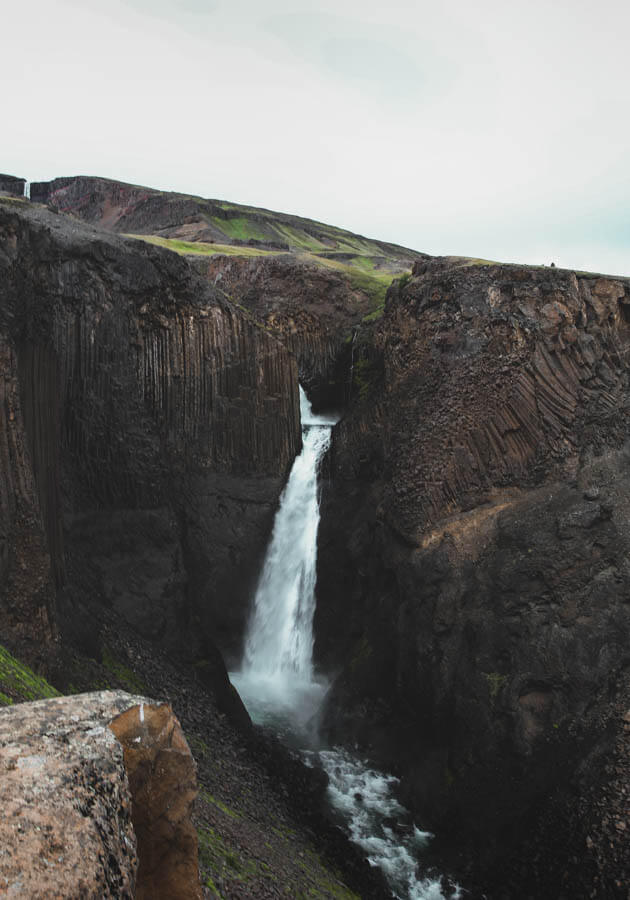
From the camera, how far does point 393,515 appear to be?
800 inches

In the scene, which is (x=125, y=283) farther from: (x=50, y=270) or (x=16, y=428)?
(x=16, y=428)

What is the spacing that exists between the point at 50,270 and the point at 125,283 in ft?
7.51

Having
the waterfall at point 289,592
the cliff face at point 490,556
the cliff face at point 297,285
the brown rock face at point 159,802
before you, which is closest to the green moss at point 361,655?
the cliff face at point 490,556

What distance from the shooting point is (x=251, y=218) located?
56.7 meters

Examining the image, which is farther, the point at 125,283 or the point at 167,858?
the point at 125,283

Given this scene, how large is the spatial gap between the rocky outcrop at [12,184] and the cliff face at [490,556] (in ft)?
143

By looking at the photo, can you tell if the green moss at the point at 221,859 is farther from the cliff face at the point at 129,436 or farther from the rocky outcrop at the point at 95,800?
the cliff face at the point at 129,436

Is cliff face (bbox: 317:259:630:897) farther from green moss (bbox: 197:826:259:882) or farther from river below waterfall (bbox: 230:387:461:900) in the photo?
green moss (bbox: 197:826:259:882)

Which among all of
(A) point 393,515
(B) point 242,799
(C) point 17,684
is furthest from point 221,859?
(A) point 393,515

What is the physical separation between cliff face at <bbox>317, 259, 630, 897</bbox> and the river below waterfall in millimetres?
655

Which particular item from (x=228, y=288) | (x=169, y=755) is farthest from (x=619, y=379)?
(x=228, y=288)

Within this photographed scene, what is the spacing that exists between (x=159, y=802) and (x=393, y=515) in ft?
51.4

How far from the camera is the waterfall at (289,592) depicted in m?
21.6

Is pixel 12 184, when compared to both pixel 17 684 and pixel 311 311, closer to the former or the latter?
pixel 311 311
